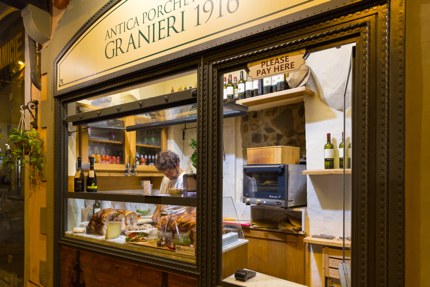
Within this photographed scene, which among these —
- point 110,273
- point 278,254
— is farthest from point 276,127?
point 110,273

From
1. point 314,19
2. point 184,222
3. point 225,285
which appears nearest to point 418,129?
point 314,19

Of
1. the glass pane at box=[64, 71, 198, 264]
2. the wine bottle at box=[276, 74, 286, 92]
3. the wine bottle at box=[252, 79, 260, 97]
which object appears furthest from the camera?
the wine bottle at box=[252, 79, 260, 97]

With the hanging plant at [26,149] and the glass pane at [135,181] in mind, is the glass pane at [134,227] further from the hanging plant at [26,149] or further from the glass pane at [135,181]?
the hanging plant at [26,149]

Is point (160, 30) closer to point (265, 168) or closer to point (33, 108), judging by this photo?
point (33, 108)

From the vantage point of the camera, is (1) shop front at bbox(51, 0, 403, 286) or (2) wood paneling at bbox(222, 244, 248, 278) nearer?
(1) shop front at bbox(51, 0, 403, 286)

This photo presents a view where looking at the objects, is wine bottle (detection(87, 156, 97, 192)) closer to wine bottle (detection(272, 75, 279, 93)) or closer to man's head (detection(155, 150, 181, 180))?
man's head (detection(155, 150, 181, 180))

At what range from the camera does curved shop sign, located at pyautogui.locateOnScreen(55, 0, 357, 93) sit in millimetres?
1521

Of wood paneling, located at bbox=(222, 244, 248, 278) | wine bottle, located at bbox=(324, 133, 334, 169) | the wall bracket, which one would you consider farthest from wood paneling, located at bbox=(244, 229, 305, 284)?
the wall bracket

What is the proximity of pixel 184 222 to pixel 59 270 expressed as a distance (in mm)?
1451

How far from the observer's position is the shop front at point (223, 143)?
1232 millimetres

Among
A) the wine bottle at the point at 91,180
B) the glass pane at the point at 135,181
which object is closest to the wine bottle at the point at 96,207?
the glass pane at the point at 135,181

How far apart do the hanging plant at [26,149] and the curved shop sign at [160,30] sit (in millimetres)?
541

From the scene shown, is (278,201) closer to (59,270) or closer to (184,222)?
(184,222)

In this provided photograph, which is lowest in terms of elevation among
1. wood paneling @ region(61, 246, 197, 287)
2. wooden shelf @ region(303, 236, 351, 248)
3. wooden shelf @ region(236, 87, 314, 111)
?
wooden shelf @ region(303, 236, 351, 248)
